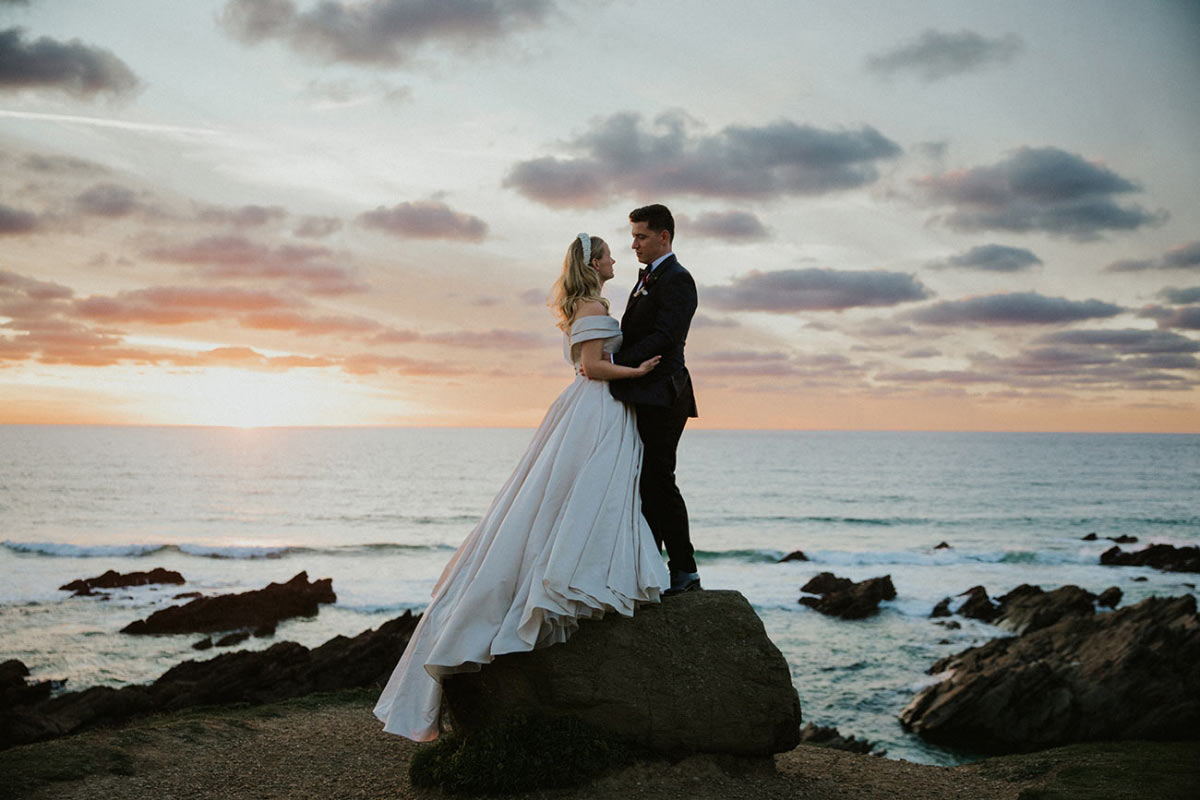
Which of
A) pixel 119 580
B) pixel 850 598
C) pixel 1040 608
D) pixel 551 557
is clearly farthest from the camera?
pixel 119 580

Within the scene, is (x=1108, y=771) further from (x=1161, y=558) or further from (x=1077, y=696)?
(x=1161, y=558)

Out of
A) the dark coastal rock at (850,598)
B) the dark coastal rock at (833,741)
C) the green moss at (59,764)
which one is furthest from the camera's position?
the dark coastal rock at (850,598)

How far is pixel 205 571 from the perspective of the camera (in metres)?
Answer: 36.9

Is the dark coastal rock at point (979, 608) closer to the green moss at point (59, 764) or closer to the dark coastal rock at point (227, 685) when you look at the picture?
the dark coastal rock at point (227, 685)

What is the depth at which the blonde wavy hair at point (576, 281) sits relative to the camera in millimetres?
7355

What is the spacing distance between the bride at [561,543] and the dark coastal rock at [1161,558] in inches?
1494

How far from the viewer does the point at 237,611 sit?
86.3ft

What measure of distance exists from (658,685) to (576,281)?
3671 millimetres

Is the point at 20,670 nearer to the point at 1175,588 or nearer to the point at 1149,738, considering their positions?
the point at 1149,738

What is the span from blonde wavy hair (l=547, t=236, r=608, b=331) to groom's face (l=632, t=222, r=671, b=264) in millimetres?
307

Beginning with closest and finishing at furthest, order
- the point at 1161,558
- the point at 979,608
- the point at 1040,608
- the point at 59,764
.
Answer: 1. the point at 59,764
2. the point at 1040,608
3. the point at 979,608
4. the point at 1161,558

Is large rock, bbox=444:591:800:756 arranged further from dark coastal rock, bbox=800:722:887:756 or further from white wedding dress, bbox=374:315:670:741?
dark coastal rock, bbox=800:722:887:756

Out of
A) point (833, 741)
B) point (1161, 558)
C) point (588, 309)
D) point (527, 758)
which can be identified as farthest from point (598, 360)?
point (1161, 558)

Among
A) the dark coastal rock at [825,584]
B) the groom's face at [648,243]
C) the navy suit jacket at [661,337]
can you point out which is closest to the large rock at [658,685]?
the navy suit jacket at [661,337]
